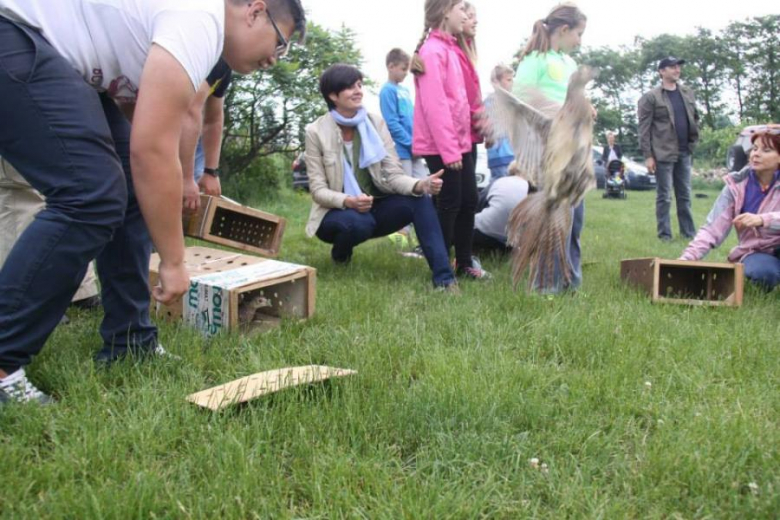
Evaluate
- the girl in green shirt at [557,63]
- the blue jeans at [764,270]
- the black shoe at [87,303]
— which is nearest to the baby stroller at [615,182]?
the blue jeans at [764,270]

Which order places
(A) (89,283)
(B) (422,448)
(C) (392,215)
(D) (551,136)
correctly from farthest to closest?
(C) (392,215)
(D) (551,136)
(A) (89,283)
(B) (422,448)

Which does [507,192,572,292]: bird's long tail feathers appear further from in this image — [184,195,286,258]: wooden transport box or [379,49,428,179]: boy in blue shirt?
[379,49,428,179]: boy in blue shirt

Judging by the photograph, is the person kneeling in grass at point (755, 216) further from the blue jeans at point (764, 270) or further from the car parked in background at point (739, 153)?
the car parked in background at point (739, 153)

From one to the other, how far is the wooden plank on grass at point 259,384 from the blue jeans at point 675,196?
6185mm

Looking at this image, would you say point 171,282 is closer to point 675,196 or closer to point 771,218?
point 771,218

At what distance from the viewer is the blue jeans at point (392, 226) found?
13.6ft

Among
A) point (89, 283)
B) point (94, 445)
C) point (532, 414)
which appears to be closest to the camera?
point (94, 445)

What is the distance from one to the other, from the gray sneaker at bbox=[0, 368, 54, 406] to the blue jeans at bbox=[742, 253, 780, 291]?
12.9ft

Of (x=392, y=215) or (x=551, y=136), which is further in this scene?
(x=392, y=215)

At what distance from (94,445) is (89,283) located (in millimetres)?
1846

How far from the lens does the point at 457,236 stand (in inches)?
182

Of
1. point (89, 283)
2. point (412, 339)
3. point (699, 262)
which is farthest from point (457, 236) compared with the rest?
point (89, 283)

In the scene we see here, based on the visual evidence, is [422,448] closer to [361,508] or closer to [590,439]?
[361,508]

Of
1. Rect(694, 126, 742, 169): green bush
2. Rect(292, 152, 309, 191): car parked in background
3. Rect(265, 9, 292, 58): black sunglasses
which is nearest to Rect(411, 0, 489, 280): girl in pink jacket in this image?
Rect(265, 9, 292, 58): black sunglasses
